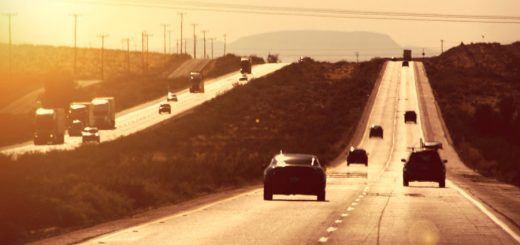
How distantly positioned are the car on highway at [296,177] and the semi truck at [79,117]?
80.0 meters

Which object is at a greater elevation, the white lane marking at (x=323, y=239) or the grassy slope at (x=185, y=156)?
the white lane marking at (x=323, y=239)

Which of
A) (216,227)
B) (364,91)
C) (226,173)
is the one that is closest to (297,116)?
(364,91)

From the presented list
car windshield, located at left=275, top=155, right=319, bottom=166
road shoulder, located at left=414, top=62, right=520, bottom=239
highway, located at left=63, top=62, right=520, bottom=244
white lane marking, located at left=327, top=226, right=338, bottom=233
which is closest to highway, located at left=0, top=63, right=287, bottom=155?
road shoulder, located at left=414, top=62, right=520, bottom=239

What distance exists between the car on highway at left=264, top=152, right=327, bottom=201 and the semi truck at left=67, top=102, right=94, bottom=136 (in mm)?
80005

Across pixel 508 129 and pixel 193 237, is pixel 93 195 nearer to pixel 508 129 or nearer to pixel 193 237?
pixel 193 237

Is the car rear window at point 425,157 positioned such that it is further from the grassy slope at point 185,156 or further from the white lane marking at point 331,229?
the white lane marking at point 331,229

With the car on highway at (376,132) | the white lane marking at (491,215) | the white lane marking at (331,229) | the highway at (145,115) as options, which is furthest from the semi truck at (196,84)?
the white lane marking at (331,229)

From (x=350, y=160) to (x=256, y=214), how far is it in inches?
2341

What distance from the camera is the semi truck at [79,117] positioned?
391ft

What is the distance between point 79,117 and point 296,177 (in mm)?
82316

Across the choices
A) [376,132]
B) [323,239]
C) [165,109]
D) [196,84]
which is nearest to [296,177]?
[323,239]

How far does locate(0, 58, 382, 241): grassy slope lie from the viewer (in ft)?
108

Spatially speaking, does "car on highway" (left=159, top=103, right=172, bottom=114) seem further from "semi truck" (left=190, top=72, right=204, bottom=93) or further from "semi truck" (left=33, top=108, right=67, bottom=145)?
"semi truck" (left=33, top=108, right=67, bottom=145)

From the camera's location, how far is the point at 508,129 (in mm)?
152750
